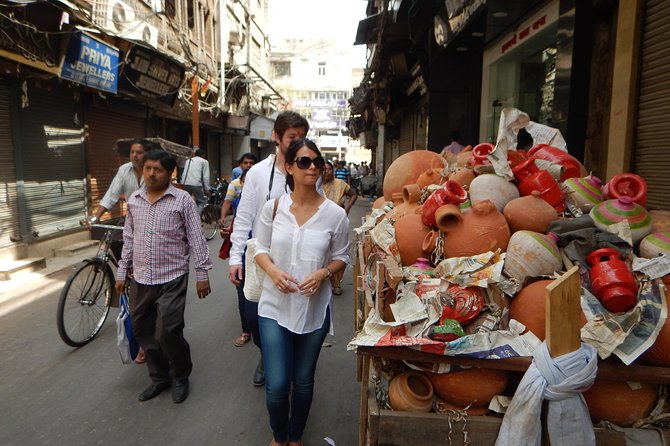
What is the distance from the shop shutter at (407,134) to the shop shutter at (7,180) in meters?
10.6

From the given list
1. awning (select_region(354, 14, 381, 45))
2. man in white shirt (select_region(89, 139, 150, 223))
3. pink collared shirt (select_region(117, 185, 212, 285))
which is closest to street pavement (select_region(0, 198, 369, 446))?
pink collared shirt (select_region(117, 185, 212, 285))

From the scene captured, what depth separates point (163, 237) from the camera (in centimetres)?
305

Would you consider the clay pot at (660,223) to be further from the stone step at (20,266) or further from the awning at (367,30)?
the awning at (367,30)

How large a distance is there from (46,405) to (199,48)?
16.5 m

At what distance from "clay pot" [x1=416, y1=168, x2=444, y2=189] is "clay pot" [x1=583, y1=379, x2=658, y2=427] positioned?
1.56 metres

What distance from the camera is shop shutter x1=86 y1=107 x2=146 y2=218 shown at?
961 cm

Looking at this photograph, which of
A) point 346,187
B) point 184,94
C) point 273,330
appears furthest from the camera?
point 184,94

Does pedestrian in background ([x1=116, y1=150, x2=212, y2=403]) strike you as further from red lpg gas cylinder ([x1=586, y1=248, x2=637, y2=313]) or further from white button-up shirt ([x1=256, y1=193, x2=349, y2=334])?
red lpg gas cylinder ([x1=586, y1=248, x2=637, y2=313])

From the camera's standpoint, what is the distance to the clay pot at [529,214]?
6.85 ft

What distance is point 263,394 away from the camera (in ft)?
10.6

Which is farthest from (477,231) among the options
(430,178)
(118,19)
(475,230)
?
(118,19)

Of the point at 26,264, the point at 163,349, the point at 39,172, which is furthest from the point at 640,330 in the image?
the point at 39,172

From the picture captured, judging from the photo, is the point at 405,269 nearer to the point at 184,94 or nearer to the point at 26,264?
the point at 26,264

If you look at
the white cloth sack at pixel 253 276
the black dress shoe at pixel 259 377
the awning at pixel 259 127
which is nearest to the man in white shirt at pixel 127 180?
the black dress shoe at pixel 259 377
